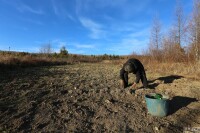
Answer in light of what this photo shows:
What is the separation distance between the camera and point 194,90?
699 cm

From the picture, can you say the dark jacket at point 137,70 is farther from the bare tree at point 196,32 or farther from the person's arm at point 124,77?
the bare tree at point 196,32

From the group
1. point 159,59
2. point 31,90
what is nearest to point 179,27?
point 159,59

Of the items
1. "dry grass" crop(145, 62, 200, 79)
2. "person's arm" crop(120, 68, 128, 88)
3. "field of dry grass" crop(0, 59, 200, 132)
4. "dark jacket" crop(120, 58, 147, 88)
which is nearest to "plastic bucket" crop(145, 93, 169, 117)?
"field of dry grass" crop(0, 59, 200, 132)

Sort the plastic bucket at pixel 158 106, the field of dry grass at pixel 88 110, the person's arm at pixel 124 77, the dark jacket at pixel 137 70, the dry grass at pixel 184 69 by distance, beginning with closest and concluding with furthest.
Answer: the field of dry grass at pixel 88 110
the plastic bucket at pixel 158 106
the dark jacket at pixel 137 70
the person's arm at pixel 124 77
the dry grass at pixel 184 69

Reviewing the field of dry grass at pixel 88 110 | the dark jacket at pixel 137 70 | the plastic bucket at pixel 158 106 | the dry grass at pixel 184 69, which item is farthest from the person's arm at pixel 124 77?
the dry grass at pixel 184 69

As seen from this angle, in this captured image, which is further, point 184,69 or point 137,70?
point 184,69

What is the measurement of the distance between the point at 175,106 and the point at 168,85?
2.07 metres

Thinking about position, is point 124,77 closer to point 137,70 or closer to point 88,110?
point 137,70

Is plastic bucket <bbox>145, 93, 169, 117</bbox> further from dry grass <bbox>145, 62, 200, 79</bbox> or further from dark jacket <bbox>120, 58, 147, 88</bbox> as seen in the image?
dry grass <bbox>145, 62, 200, 79</bbox>

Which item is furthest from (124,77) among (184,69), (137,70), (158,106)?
(184,69)

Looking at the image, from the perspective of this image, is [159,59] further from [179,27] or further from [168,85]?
[168,85]

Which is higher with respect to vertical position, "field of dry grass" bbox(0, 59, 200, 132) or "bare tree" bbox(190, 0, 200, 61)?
"bare tree" bbox(190, 0, 200, 61)

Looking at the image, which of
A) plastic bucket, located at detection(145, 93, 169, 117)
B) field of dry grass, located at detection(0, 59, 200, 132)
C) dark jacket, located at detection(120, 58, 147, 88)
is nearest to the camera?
field of dry grass, located at detection(0, 59, 200, 132)

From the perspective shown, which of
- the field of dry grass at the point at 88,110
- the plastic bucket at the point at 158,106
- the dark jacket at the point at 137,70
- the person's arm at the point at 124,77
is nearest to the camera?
the field of dry grass at the point at 88,110
